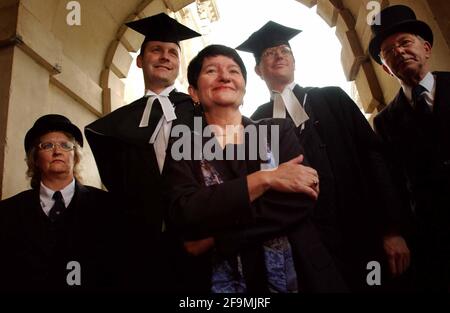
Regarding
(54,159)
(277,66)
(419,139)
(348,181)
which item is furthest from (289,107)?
(54,159)

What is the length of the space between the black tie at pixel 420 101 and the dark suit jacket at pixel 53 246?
2089 millimetres

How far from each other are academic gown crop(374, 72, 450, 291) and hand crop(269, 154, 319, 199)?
84cm

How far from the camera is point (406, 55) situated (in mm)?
2156

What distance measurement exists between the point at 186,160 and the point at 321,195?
32.4 inches

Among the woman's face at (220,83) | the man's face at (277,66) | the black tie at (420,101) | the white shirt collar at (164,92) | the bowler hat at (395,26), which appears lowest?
the woman's face at (220,83)

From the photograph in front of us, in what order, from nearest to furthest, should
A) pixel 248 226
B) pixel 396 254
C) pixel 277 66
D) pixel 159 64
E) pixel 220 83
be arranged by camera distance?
pixel 248 226
pixel 220 83
pixel 396 254
pixel 277 66
pixel 159 64

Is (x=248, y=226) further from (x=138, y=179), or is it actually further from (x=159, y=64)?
(x=159, y=64)

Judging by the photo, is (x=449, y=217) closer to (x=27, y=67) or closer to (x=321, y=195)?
(x=321, y=195)

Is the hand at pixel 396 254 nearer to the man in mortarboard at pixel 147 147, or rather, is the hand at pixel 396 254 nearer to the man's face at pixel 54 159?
the man in mortarboard at pixel 147 147

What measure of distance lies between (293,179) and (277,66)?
1316 mm

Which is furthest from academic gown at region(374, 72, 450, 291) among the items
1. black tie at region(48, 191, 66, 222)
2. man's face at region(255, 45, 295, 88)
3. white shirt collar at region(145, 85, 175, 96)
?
black tie at region(48, 191, 66, 222)

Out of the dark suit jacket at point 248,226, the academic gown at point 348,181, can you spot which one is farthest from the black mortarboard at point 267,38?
the dark suit jacket at point 248,226

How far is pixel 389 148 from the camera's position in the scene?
7.18 ft

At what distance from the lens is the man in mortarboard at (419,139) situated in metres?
1.89
